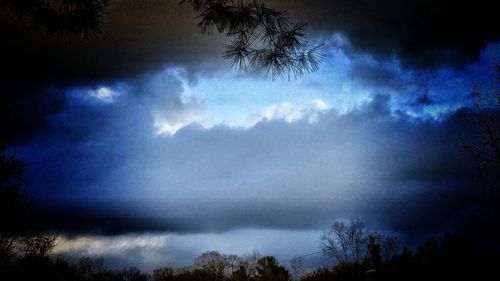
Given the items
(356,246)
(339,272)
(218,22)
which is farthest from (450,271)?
(356,246)

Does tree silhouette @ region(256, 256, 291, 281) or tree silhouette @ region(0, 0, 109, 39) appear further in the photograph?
tree silhouette @ region(256, 256, 291, 281)

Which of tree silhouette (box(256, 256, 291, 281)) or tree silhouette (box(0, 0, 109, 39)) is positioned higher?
tree silhouette (box(0, 0, 109, 39))

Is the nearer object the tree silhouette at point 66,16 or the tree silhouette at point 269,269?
the tree silhouette at point 66,16

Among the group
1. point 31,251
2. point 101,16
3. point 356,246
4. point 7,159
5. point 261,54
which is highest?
point 7,159

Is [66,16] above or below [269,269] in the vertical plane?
above

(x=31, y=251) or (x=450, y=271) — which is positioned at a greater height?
(x=31, y=251)

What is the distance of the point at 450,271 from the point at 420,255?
0.80m

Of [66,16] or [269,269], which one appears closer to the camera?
[66,16]

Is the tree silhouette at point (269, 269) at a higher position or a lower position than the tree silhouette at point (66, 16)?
lower

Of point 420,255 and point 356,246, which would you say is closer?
point 420,255

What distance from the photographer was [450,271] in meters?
6.40

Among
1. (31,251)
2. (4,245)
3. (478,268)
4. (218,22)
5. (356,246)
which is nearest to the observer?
(218,22)

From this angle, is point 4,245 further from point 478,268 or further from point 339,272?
point 478,268

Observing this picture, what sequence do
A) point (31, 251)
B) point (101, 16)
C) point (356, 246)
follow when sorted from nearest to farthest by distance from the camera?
point (101, 16)
point (31, 251)
point (356, 246)
